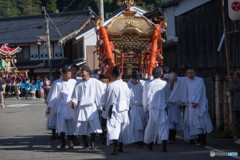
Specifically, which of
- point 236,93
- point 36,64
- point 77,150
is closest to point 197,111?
point 236,93

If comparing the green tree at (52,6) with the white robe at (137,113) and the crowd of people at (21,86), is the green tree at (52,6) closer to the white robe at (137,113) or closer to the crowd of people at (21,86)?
the crowd of people at (21,86)

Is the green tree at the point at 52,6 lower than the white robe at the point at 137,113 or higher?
higher

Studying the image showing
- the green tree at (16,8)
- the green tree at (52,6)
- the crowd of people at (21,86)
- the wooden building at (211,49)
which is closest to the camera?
the wooden building at (211,49)

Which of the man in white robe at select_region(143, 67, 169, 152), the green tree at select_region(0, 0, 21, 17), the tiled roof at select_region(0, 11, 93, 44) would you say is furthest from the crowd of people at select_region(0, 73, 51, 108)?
the man in white robe at select_region(143, 67, 169, 152)

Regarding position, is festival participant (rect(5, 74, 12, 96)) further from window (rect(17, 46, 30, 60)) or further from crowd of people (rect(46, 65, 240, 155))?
crowd of people (rect(46, 65, 240, 155))

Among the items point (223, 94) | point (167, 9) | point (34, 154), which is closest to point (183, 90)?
point (223, 94)

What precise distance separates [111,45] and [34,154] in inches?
202

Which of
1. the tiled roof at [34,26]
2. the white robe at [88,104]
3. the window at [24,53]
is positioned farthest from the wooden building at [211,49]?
the window at [24,53]

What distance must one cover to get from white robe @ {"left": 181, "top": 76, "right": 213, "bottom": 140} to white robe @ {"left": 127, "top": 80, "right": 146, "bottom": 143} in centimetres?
114

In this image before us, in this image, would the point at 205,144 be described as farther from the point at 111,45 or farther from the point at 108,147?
the point at 111,45

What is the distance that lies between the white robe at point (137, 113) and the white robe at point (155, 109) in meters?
0.35

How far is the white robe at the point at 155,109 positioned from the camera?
962 cm

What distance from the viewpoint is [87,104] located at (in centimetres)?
980

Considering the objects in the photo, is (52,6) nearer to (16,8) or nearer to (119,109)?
(16,8)
